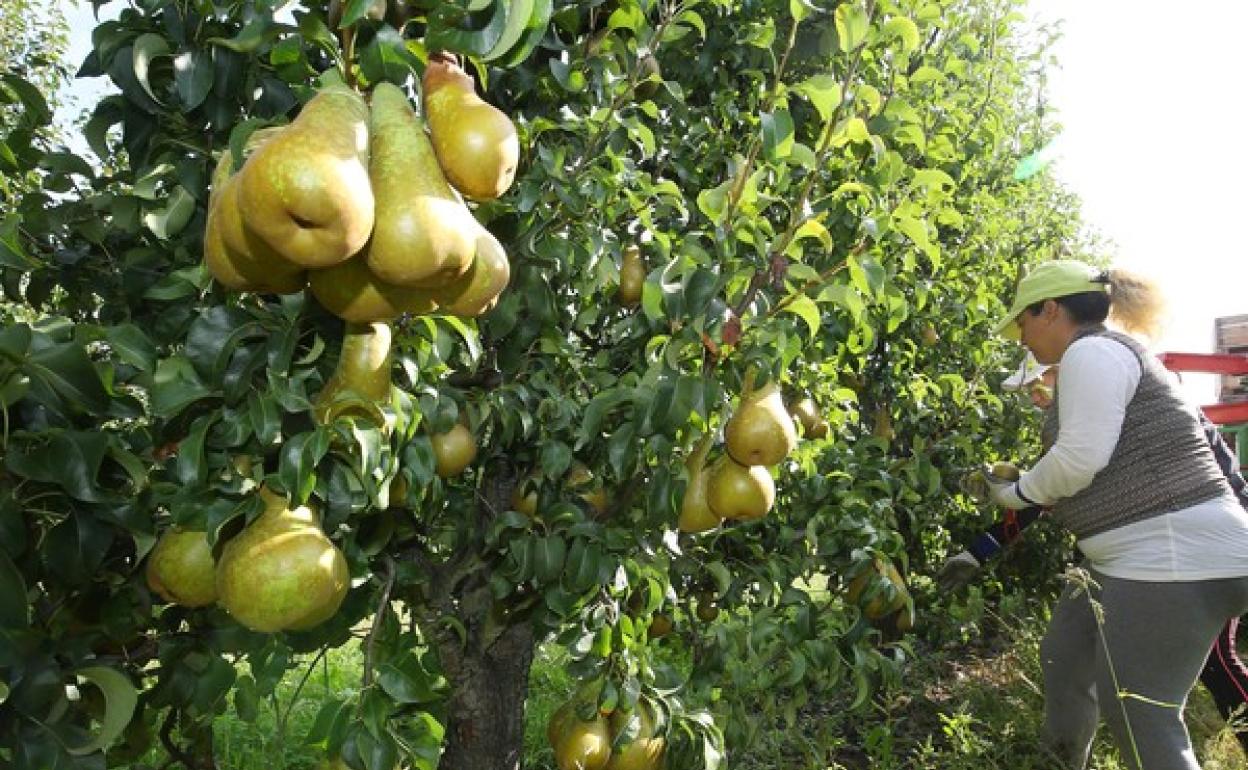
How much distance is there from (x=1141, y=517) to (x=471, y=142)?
215 cm

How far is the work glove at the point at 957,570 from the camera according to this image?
140 inches

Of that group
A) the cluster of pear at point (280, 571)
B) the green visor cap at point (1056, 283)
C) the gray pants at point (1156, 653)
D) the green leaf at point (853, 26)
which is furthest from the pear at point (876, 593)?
the cluster of pear at point (280, 571)

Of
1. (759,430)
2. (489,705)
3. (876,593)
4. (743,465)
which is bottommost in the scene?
(489,705)

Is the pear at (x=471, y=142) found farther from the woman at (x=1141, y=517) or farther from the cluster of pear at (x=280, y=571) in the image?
the woman at (x=1141, y=517)

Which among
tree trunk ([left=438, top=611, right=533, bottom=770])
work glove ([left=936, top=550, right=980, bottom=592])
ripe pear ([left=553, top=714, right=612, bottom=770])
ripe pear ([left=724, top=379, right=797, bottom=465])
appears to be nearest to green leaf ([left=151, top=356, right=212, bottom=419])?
ripe pear ([left=724, top=379, right=797, bottom=465])

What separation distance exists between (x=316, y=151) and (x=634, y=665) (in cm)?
128

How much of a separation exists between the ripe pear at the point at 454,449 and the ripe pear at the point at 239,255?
0.74 meters

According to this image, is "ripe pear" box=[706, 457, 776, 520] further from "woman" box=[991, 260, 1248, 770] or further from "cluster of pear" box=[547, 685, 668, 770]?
"woman" box=[991, 260, 1248, 770]

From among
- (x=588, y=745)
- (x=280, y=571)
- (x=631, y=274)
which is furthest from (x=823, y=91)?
(x=588, y=745)

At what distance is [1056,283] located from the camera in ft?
8.66

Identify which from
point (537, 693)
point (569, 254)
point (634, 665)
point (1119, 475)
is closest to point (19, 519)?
point (569, 254)

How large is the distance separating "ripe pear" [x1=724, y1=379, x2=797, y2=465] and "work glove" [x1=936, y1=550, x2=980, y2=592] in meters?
2.12

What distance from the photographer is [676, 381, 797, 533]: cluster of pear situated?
1.74 metres

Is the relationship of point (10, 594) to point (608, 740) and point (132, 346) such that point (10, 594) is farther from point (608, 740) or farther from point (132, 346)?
point (608, 740)
